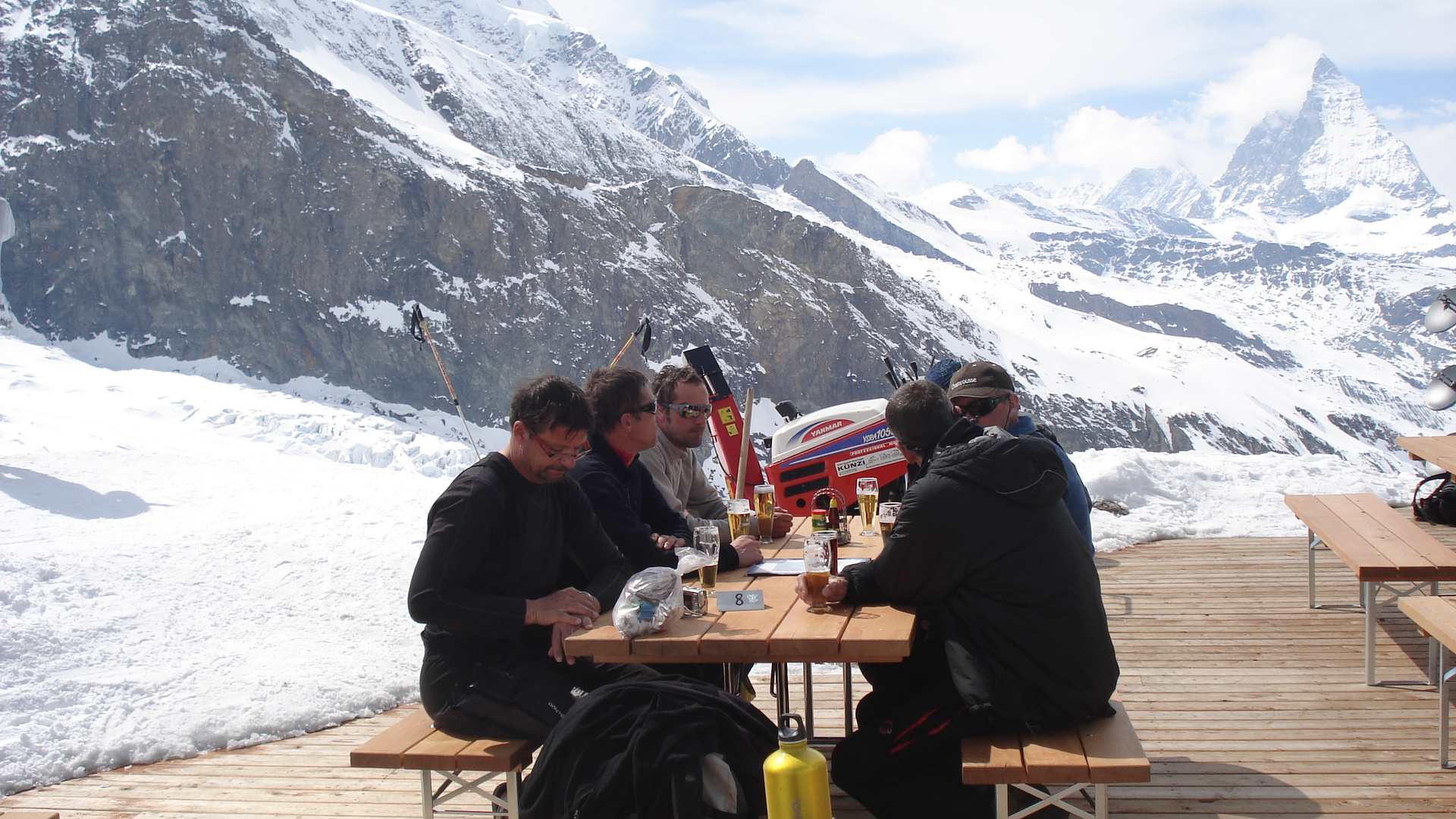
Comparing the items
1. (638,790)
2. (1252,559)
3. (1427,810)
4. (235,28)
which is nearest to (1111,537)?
(1252,559)

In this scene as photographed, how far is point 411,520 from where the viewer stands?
25.6 ft

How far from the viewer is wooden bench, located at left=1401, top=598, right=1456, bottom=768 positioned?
3354 mm

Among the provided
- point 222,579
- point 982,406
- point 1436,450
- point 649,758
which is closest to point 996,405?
point 982,406

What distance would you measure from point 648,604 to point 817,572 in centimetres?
55

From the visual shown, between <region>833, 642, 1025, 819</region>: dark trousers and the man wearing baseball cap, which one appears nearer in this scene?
<region>833, 642, 1025, 819</region>: dark trousers

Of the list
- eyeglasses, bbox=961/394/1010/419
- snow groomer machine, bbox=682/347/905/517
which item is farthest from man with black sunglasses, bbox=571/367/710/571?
snow groomer machine, bbox=682/347/905/517

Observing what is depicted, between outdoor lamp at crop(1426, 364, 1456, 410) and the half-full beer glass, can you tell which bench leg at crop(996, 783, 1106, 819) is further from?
outdoor lamp at crop(1426, 364, 1456, 410)

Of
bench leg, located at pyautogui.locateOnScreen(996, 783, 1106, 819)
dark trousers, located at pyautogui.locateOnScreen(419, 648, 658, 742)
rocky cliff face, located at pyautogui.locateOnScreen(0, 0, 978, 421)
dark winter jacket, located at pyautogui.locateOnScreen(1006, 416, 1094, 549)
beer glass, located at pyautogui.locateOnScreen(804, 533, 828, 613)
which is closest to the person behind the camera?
bench leg, located at pyautogui.locateOnScreen(996, 783, 1106, 819)

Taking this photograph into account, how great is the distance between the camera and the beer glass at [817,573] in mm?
2910

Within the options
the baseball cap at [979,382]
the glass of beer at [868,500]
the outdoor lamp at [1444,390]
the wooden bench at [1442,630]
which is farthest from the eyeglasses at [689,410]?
the outdoor lamp at [1444,390]

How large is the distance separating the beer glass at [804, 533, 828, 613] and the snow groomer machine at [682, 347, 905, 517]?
13.8 feet

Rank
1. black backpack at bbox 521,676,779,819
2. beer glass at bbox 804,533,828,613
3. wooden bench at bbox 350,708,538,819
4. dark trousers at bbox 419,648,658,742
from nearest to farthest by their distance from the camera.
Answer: black backpack at bbox 521,676,779,819, wooden bench at bbox 350,708,538,819, dark trousers at bbox 419,648,658,742, beer glass at bbox 804,533,828,613

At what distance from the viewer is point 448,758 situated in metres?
2.62

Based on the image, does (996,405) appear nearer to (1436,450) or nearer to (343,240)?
(1436,450)
